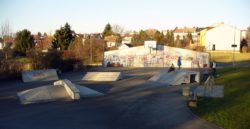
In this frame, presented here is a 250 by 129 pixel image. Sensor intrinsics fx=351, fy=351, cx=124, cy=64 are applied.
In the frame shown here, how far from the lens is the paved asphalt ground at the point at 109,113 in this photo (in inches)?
595

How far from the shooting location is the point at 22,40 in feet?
222

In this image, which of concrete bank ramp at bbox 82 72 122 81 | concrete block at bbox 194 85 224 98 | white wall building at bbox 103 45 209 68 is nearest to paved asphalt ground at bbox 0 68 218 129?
concrete block at bbox 194 85 224 98

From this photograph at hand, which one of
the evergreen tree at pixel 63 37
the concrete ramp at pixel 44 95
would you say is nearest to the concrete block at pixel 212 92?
the concrete ramp at pixel 44 95

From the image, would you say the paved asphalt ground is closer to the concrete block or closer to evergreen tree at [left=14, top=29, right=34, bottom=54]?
the concrete block

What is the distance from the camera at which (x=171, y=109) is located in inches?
742

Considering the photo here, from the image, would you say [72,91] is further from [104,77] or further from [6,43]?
[6,43]

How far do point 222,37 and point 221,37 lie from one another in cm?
24

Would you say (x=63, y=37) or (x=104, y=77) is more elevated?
(x=63, y=37)

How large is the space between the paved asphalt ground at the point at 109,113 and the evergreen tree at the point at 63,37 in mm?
42127

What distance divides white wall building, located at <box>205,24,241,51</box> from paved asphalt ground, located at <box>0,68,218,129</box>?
61237 millimetres

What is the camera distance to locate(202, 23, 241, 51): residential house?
82.2 metres

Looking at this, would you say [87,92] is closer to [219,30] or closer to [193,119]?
[193,119]

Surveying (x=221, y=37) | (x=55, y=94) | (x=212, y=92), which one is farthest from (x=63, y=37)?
(x=212, y=92)

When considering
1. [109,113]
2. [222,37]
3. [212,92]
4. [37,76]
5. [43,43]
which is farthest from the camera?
[43,43]
